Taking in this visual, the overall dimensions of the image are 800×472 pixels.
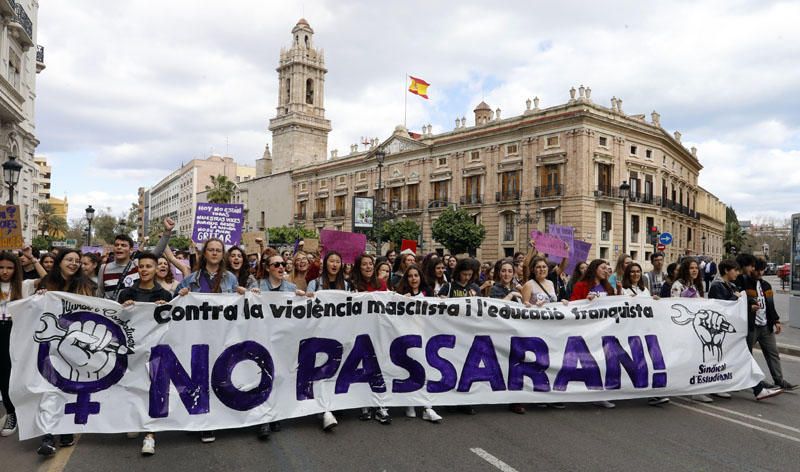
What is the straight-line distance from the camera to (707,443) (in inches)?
207

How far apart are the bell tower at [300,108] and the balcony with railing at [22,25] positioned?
1764 inches

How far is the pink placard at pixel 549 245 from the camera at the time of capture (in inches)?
424

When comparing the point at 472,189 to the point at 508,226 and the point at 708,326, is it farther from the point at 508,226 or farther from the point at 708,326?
the point at 708,326

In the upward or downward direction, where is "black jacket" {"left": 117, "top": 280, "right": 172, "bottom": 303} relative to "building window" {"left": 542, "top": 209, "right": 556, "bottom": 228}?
downward

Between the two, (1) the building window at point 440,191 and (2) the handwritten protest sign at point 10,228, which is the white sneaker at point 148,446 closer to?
(2) the handwritten protest sign at point 10,228

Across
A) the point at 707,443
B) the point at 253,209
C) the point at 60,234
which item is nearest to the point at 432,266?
the point at 707,443

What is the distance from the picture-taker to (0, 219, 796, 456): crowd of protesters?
544 centimetres

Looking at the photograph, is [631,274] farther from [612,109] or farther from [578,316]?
[612,109]

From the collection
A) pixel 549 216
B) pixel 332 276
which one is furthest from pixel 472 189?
pixel 332 276

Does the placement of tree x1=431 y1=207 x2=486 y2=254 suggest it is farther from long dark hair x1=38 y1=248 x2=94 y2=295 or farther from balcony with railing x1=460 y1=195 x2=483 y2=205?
long dark hair x1=38 y1=248 x2=94 y2=295

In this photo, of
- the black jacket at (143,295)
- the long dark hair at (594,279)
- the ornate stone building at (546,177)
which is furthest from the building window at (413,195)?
the black jacket at (143,295)

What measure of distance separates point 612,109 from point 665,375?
129 ft

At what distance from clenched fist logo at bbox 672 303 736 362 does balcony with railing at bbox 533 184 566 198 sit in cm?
3602

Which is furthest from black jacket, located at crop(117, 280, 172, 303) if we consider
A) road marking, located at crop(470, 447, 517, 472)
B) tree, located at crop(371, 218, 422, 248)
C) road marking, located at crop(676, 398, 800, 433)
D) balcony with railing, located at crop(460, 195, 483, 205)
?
balcony with railing, located at crop(460, 195, 483, 205)
